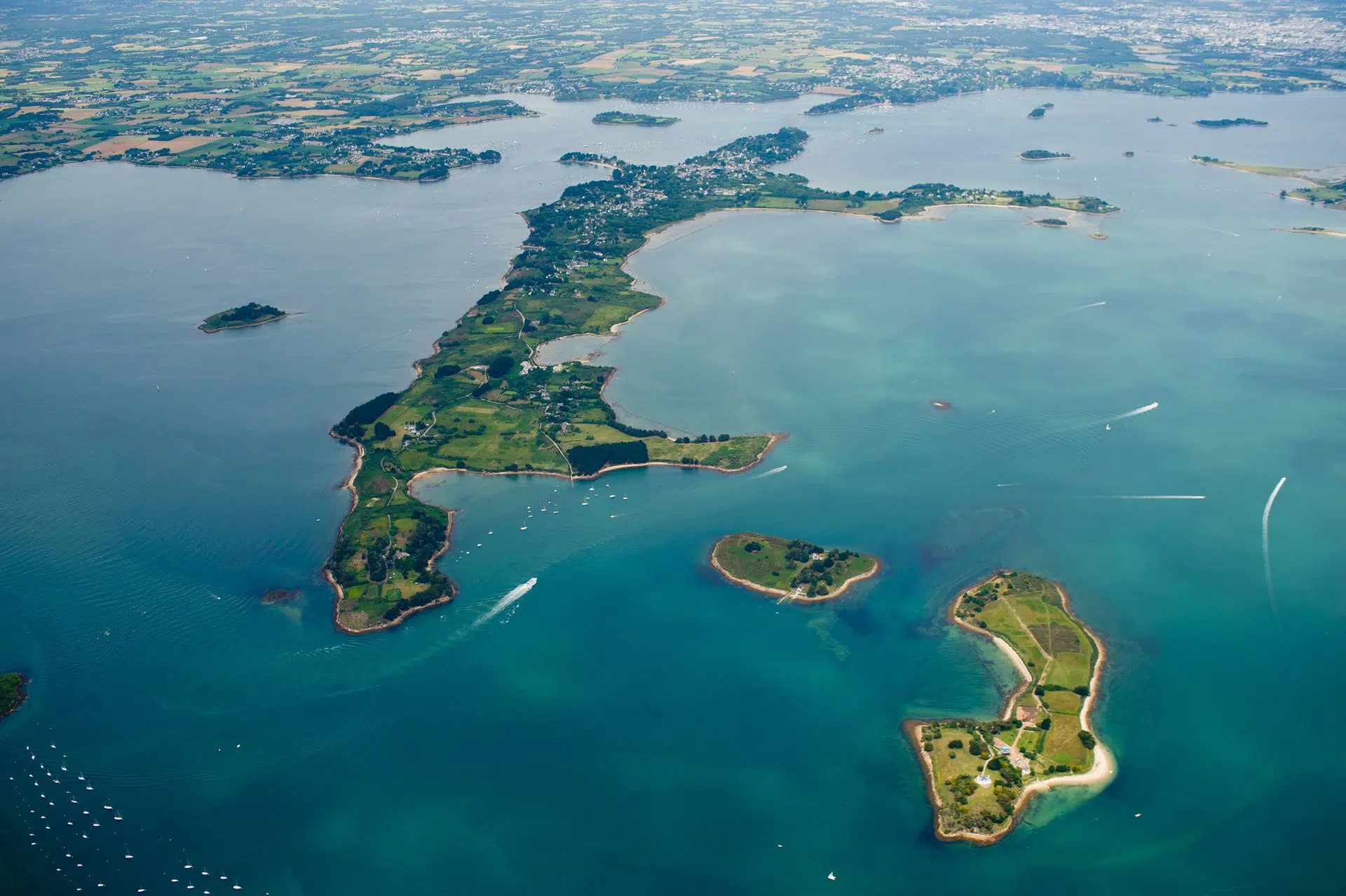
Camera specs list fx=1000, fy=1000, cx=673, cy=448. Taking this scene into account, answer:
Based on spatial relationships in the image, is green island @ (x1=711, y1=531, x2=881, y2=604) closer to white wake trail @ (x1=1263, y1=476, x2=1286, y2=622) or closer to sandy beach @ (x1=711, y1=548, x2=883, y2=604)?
sandy beach @ (x1=711, y1=548, x2=883, y2=604)

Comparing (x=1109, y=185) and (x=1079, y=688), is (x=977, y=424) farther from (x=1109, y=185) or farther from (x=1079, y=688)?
(x=1109, y=185)

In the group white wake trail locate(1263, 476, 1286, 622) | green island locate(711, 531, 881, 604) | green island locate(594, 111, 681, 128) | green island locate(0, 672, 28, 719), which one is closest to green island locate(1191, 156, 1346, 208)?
white wake trail locate(1263, 476, 1286, 622)

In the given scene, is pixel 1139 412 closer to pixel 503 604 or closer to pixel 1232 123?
pixel 503 604

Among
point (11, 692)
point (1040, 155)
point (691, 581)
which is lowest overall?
point (11, 692)

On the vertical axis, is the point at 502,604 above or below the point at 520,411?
below

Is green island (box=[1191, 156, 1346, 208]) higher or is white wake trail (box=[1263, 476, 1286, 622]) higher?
green island (box=[1191, 156, 1346, 208])

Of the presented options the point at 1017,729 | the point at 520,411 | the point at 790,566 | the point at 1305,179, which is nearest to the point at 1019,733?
the point at 1017,729
